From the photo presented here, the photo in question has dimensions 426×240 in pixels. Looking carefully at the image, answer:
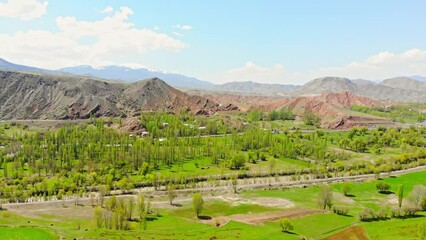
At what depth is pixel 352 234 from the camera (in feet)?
315

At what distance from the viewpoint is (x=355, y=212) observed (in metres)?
116

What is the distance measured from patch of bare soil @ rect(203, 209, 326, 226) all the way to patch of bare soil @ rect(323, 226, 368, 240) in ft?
49.3

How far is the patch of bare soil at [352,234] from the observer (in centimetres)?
9362

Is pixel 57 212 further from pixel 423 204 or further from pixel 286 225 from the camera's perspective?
pixel 423 204

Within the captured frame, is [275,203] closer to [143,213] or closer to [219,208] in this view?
[219,208]

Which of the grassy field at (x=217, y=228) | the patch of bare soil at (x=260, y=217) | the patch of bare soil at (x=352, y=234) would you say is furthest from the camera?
the patch of bare soil at (x=260, y=217)

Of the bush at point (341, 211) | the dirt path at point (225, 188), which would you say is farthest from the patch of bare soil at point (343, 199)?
the dirt path at point (225, 188)

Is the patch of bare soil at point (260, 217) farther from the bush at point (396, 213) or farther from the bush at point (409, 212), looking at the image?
the bush at point (409, 212)

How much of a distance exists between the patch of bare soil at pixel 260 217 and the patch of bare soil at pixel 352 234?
1502 cm

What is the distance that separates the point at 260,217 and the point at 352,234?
2545 cm

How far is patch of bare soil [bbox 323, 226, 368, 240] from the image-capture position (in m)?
93.6

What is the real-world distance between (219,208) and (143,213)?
24671 millimetres

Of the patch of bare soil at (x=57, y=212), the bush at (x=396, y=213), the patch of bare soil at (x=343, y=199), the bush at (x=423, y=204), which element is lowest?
the patch of bare soil at (x=57, y=212)

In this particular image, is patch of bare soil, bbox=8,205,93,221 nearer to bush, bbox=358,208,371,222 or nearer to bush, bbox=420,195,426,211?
bush, bbox=358,208,371,222
